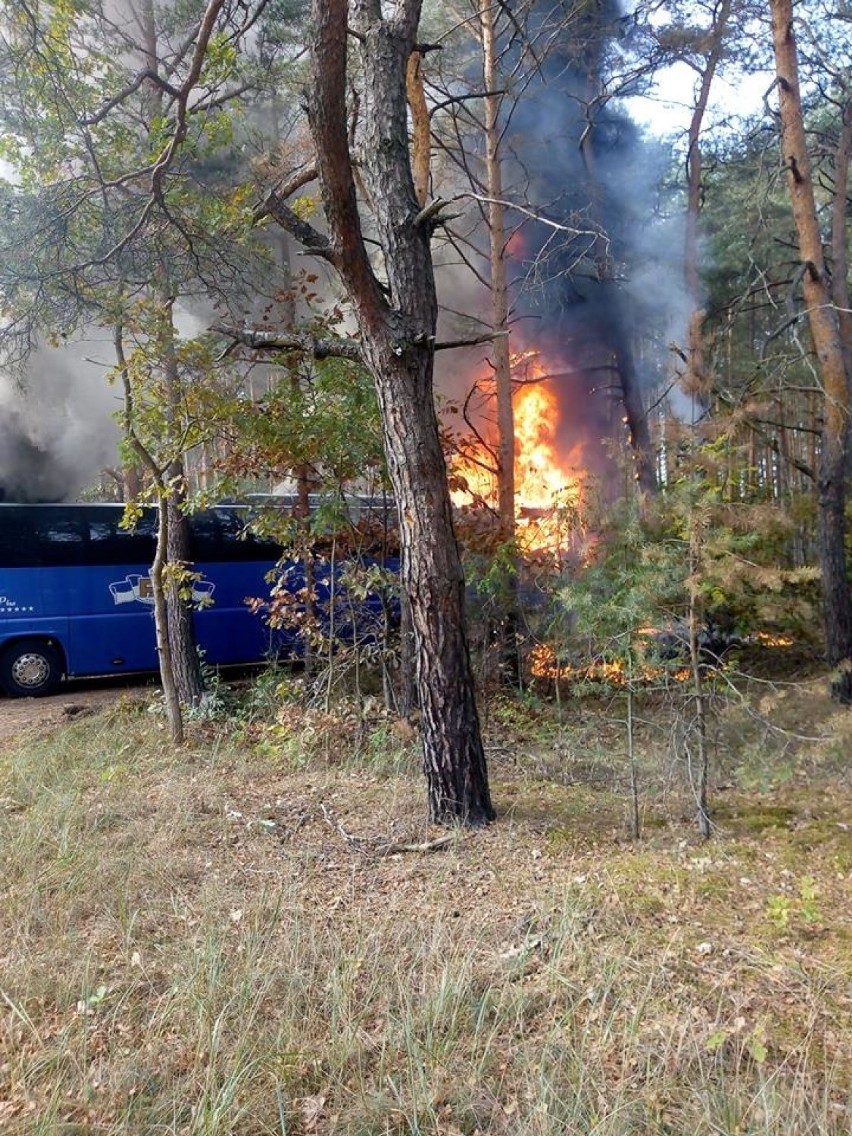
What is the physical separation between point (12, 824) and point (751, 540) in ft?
16.0

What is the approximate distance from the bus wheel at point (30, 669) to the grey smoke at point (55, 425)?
545 centimetres

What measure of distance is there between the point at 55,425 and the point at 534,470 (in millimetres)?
10397

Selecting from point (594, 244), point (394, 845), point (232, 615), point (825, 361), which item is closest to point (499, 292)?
point (825, 361)

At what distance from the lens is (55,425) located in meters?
16.5

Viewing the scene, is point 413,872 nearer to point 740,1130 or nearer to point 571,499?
point 740,1130

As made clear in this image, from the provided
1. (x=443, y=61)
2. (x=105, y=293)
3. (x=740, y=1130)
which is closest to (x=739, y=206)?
(x=443, y=61)

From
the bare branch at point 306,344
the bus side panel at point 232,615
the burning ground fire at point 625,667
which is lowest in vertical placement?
the burning ground fire at point 625,667

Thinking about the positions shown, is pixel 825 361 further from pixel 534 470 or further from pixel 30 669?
pixel 30 669

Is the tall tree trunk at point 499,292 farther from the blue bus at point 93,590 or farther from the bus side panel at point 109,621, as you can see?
the bus side panel at point 109,621

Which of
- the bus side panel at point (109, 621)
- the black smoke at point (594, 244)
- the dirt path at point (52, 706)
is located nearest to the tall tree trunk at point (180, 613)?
the dirt path at point (52, 706)

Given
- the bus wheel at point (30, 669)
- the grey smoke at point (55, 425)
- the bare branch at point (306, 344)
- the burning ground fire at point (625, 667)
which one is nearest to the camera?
the burning ground fire at point (625, 667)

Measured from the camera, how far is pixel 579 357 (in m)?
16.1

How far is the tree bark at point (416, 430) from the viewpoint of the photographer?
500 cm

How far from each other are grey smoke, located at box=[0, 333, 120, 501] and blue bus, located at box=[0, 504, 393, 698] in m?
4.78
